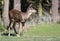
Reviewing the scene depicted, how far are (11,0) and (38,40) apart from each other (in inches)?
818

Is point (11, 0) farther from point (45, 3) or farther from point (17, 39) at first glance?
point (17, 39)

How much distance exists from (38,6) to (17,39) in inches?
663

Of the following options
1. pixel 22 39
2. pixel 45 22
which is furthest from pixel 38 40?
pixel 45 22

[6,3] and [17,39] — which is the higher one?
[6,3]

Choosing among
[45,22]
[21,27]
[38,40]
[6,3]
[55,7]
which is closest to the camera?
[38,40]

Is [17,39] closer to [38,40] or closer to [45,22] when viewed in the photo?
[38,40]

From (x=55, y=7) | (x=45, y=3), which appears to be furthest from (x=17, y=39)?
(x=45, y=3)

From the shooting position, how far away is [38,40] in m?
15.0

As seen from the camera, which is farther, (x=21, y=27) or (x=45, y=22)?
(x=45, y=22)

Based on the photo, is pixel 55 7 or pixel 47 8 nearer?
pixel 55 7

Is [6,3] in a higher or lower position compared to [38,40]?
higher

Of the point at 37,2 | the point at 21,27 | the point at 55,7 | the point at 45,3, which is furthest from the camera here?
the point at 45,3

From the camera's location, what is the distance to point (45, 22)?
25906 mm

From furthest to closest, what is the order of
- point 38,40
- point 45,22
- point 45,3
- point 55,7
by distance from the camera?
point 45,3 → point 55,7 → point 45,22 → point 38,40
